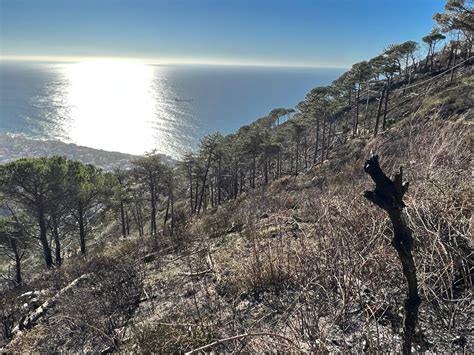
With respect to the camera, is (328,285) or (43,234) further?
(43,234)

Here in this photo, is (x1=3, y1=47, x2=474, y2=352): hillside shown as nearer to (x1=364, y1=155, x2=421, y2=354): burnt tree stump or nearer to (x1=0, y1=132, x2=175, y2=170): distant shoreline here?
(x1=364, y1=155, x2=421, y2=354): burnt tree stump

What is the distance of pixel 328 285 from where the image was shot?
2.70 meters

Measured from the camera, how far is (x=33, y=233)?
21.1m

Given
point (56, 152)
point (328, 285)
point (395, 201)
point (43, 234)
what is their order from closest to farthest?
point (395, 201), point (328, 285), point (43, 234), point (56, 152)

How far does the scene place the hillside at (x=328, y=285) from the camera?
224cm

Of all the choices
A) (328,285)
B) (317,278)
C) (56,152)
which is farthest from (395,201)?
(56,152)

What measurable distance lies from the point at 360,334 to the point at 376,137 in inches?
91.1

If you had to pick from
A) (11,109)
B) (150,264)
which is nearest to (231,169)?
(150,264)

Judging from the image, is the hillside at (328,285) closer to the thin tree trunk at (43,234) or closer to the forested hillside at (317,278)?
the forested hillside at (317,278)

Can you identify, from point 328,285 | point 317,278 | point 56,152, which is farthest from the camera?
point 56,152

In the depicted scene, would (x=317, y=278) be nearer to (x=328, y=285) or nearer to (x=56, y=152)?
(x=328, y=285)

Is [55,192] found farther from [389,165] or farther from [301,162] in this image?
[301,162]

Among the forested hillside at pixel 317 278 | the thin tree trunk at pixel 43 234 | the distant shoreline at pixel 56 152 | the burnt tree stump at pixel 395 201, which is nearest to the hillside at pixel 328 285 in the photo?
the forested hillside at pixel 317 278

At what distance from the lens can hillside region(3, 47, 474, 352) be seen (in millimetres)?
2242
